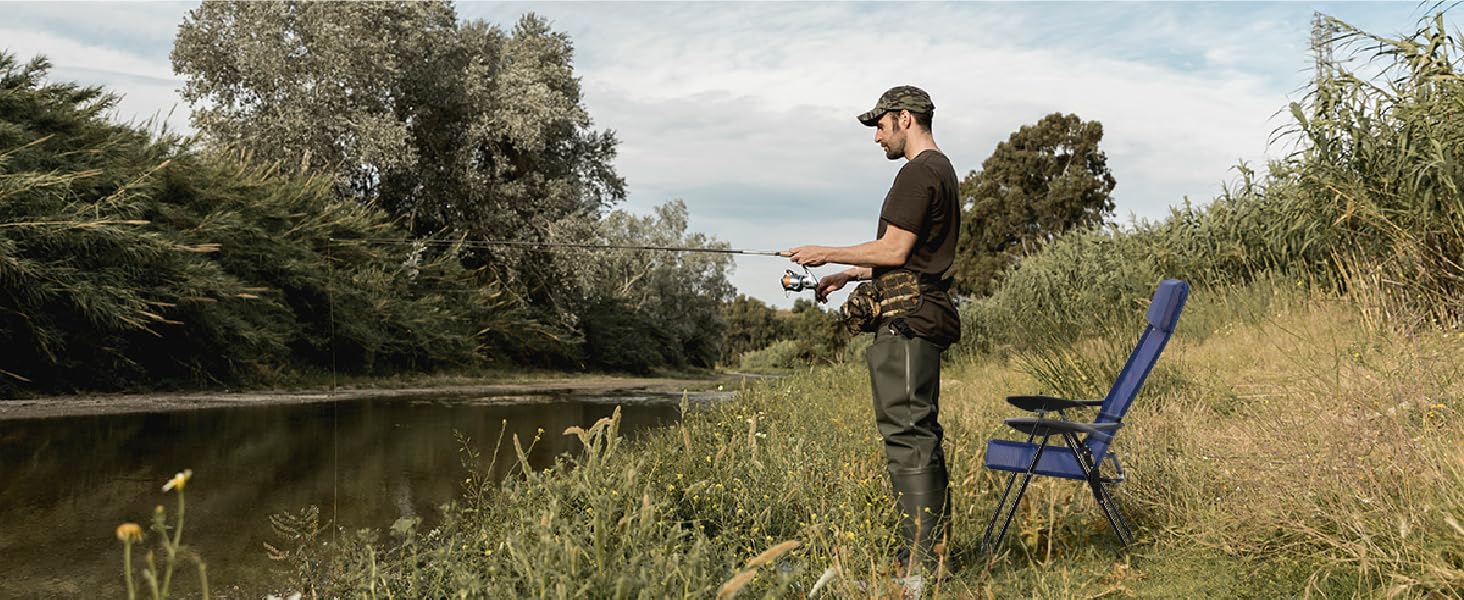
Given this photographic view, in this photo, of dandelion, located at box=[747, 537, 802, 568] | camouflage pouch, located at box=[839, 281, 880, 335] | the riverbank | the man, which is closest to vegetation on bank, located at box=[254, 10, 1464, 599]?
dandelion, located at box=[747, 537, 802, 568]

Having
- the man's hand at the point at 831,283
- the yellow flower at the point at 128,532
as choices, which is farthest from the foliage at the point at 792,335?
the yellow flower at the point at 128,532

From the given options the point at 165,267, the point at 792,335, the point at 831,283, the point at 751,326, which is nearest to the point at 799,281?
the point at 831,283

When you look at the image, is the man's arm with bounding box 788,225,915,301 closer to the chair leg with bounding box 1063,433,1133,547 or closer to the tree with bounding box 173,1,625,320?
the chair leg with bounding box 1063,433,1133,547

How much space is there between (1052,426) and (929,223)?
975 mm

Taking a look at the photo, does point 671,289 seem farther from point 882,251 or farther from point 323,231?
point 882,251

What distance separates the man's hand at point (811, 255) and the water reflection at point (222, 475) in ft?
5.91

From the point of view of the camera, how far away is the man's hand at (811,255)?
4.65 m

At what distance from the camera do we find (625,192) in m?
35.8

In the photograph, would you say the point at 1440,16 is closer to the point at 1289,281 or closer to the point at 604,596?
the point at 1289,281

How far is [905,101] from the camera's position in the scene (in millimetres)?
4672

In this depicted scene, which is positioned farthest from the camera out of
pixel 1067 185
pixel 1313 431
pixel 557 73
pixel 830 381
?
pixel 1067 185

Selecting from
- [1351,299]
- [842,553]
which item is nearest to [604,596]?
[842,553]

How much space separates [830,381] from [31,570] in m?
10.2

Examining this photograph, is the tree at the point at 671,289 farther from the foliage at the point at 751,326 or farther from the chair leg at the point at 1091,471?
the foliage at the point at 751,326
